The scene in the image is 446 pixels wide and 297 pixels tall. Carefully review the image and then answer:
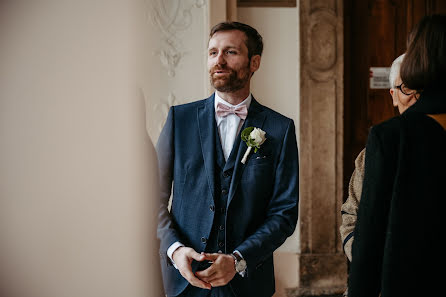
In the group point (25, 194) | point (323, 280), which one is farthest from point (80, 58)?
point (323, 280)

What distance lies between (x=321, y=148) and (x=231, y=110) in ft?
7.37

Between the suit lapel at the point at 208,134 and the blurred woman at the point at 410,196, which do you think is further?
the suit lapel at the point at 208,134

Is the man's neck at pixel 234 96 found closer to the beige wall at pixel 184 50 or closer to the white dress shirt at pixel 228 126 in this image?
the white dress shirt at pixel 228 126

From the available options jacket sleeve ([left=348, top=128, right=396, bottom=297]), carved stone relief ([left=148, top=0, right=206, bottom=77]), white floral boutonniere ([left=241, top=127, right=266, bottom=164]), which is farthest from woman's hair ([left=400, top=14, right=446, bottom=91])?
carved stone relief ([left=148, top=0, right=206, bottom=77])

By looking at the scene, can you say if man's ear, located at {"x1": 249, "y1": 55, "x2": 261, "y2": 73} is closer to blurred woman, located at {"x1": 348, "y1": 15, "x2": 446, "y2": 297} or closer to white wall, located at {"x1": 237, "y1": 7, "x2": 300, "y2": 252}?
blurred woman, located at {"x1": 348, "y1": 15, "x2": 446, "y2": 297}

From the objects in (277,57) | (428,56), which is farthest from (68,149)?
(277,57)

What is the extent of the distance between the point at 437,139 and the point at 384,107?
10.0 feet

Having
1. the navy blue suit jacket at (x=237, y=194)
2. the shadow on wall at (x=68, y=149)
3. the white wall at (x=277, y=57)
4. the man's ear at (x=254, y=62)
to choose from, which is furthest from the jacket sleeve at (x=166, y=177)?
the white wall at (x=277, y=57)

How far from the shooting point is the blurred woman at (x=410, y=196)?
106cm

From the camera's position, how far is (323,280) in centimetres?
379

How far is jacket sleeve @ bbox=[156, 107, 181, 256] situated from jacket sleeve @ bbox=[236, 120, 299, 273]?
0.93 feet

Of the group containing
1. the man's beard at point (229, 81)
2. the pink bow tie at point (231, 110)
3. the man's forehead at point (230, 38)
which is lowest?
the pink bow tie at point (231, 110)

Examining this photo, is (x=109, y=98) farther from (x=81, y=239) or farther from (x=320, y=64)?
(x=320, y=64)

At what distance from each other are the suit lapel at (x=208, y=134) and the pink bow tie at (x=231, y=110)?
30 mm
